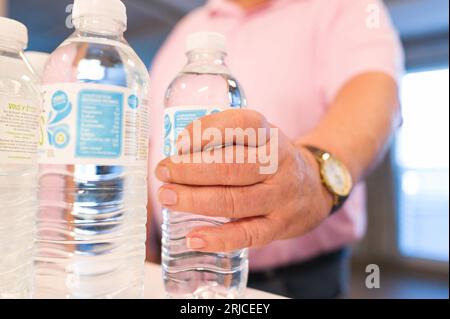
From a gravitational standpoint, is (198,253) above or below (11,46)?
below

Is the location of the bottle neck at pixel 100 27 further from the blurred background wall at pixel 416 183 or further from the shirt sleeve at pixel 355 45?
the blurred background wall at pixel 416 183

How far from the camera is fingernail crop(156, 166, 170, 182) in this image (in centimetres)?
50

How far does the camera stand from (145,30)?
93cm

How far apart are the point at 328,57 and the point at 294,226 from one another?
560mm

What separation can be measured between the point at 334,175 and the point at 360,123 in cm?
19

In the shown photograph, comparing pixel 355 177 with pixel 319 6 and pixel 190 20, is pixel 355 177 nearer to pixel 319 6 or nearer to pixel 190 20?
pixel 319 6

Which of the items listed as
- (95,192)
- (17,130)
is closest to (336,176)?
(95,192)

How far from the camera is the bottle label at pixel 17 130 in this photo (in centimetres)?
51

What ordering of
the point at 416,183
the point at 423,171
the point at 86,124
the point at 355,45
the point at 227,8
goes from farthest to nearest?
the point at 416,183
the point at 423,171
the point at 227,8
the point at 355,45
the point at 86,124

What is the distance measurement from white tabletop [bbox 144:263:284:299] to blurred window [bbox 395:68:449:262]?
3.55 meters

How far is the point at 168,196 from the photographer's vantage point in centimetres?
50

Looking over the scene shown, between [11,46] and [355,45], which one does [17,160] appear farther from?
[355,45]

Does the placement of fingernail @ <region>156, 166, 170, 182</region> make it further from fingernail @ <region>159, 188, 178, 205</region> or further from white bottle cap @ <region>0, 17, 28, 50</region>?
white bottle cap @ <region>0, 17, 28, 50</region>

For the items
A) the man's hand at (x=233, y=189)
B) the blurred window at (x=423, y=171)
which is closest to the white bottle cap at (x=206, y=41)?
the man's hand at (x=233, y=189)
